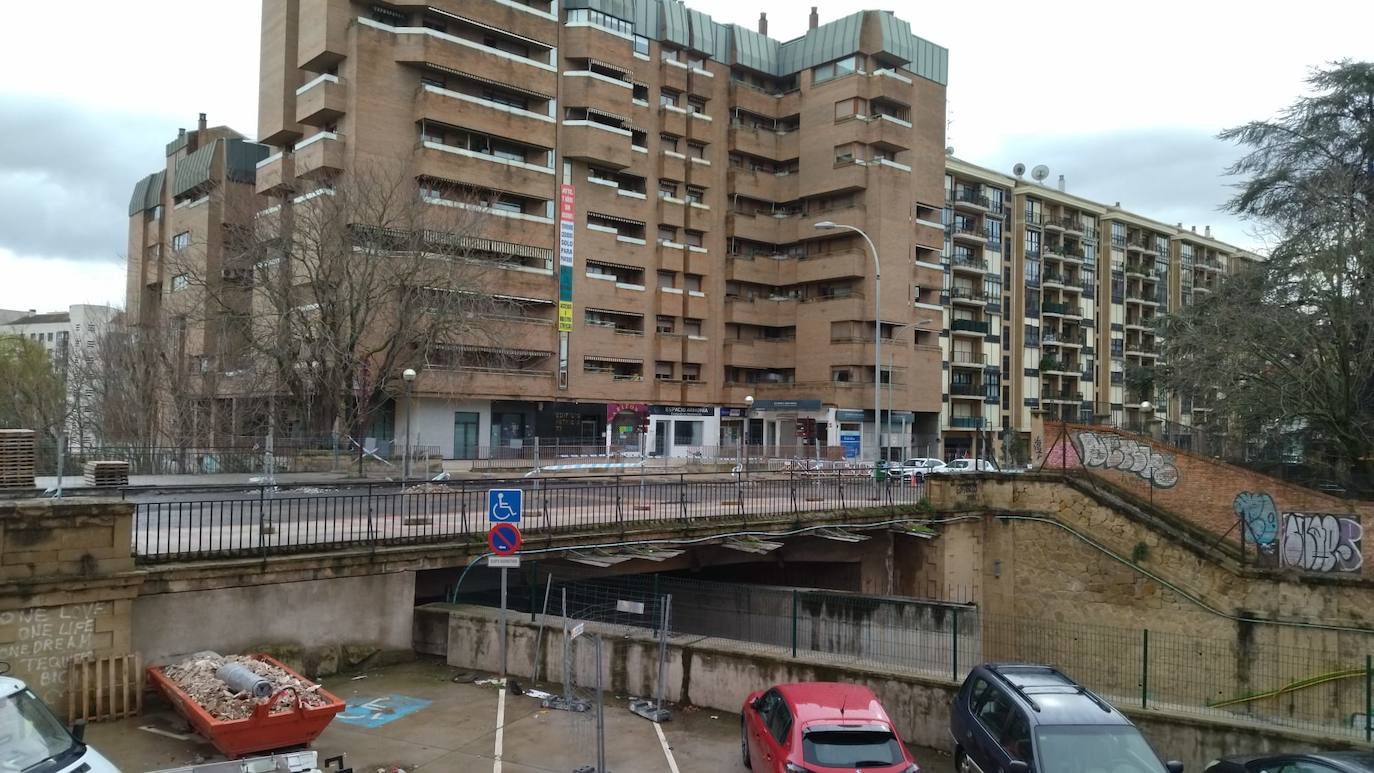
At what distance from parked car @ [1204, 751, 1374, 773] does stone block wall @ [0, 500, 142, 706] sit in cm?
1283

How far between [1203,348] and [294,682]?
101 feet

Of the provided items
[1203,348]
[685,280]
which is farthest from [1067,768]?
[685,280]

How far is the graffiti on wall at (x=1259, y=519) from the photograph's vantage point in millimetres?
22500

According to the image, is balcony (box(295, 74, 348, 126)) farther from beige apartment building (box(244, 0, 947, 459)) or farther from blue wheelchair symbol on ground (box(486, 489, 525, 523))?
blue wheelchair symbol on ground (box(486, 489, 525, 523))

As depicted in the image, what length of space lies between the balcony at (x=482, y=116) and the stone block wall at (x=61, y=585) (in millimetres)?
40087

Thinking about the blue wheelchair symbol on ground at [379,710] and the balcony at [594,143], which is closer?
the blue wheelchair symbol on ground at [379,710]

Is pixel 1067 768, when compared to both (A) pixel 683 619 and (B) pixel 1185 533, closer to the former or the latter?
(A) pixel 683 619

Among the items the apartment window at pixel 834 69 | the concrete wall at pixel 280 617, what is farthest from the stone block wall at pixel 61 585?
the apartment window at pixel 834 69

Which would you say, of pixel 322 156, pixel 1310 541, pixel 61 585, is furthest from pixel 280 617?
pixel 322 156

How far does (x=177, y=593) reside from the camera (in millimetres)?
12219

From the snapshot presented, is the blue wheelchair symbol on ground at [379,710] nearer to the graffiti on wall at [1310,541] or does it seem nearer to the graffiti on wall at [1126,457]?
the graffiti on wall at [1310,541]

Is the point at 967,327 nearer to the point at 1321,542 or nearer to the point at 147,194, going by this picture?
Result: the point at 1321,542

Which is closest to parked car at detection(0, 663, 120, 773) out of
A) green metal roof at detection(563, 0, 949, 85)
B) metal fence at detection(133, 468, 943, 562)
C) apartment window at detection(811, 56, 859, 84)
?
metal fence at detection(133, 468, 943, 562)

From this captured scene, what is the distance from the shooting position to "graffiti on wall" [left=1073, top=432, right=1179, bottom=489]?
25469mm
